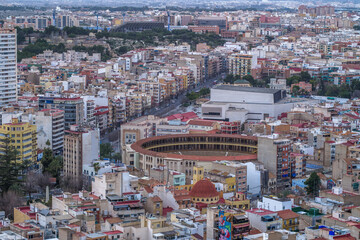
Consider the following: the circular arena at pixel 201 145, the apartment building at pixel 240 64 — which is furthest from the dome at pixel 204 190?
the apartment building at pixel 240 64

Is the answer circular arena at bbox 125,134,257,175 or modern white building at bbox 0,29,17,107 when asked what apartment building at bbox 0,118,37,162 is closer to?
circular arena at bbox 125,134,257,175

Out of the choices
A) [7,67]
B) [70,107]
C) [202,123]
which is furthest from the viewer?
[7,67]

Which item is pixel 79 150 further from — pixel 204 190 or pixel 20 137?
pixel 204 190

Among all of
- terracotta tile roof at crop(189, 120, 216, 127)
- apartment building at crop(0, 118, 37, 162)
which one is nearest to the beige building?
apartment building at crop(0, 118, 37, 162)

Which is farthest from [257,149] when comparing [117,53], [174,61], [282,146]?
[117,53]

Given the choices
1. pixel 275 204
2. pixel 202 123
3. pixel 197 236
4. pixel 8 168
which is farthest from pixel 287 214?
pixel 202 123

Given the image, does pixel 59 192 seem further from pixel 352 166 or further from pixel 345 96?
pixel 345 96
